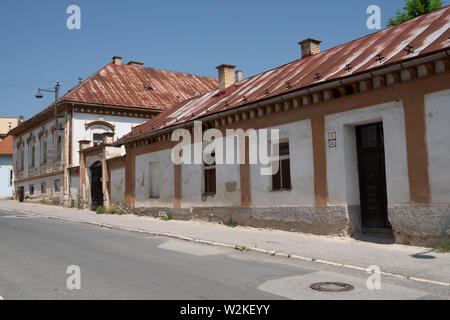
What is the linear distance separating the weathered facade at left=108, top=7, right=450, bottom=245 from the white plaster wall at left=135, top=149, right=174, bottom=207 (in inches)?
61.9

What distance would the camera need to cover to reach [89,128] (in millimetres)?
29312

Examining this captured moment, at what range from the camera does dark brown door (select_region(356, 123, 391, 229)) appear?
10945mm

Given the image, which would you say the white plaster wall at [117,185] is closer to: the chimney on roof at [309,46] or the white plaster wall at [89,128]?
the white plaster wall at [89,128]

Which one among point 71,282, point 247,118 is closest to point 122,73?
point 247,118

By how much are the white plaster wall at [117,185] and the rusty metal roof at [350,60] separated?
449 cm

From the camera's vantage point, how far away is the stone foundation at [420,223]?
29.8 feet

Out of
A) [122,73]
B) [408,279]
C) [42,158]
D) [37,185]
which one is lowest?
[408,279]

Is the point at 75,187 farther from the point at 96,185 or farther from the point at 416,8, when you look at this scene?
the point at 416,8

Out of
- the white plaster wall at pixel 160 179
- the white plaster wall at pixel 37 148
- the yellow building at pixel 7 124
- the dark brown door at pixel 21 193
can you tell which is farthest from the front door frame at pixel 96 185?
the yellow building at pixel 7 124

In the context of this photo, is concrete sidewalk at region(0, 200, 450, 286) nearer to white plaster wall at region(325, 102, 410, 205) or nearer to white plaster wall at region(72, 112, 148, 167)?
white plaster wall at region(325, 102, 410, 205)

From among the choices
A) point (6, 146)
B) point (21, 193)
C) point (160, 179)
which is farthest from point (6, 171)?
point (160, 179)

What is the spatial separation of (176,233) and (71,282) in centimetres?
678

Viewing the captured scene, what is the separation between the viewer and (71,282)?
6266 millimetres

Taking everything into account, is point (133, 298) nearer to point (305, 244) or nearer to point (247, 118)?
point (305, 244)
